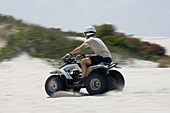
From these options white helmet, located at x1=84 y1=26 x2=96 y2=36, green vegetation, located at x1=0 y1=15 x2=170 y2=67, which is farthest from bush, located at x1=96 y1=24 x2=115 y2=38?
white helmet, located at x1=84 y1=26 x2=96 y2=36

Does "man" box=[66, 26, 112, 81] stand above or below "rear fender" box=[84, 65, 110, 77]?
above

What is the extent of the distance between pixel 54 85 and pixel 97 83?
1.39 m

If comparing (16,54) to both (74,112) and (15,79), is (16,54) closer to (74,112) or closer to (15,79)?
(15,79)

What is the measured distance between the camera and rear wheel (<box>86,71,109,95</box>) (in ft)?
25.8

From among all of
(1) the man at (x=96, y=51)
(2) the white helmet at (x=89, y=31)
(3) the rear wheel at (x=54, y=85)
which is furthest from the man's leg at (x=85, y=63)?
(3) the rear wheel at (x=54, y=85)

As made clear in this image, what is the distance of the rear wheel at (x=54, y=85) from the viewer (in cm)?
874

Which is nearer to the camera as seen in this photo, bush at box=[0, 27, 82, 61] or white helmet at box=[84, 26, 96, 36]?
white helmet at box=[84, 26, 96, 36]

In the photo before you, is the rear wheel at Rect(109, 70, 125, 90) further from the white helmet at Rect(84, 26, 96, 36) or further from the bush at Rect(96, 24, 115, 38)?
the bush at Rect(96, 24, 115, 38)

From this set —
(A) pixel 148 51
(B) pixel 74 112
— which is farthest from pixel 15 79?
(A) pixel 148 51

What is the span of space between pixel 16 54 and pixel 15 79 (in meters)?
5.34

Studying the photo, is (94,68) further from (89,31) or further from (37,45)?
(37,45)

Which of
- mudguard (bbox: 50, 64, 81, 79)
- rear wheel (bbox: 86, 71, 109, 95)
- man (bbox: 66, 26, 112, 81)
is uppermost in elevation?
man (bbox: 66, 26, 112, 81)

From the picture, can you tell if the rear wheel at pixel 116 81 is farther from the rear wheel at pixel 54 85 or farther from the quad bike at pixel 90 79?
the rear wheel at pixel 54 85

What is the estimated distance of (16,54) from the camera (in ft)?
60.4
